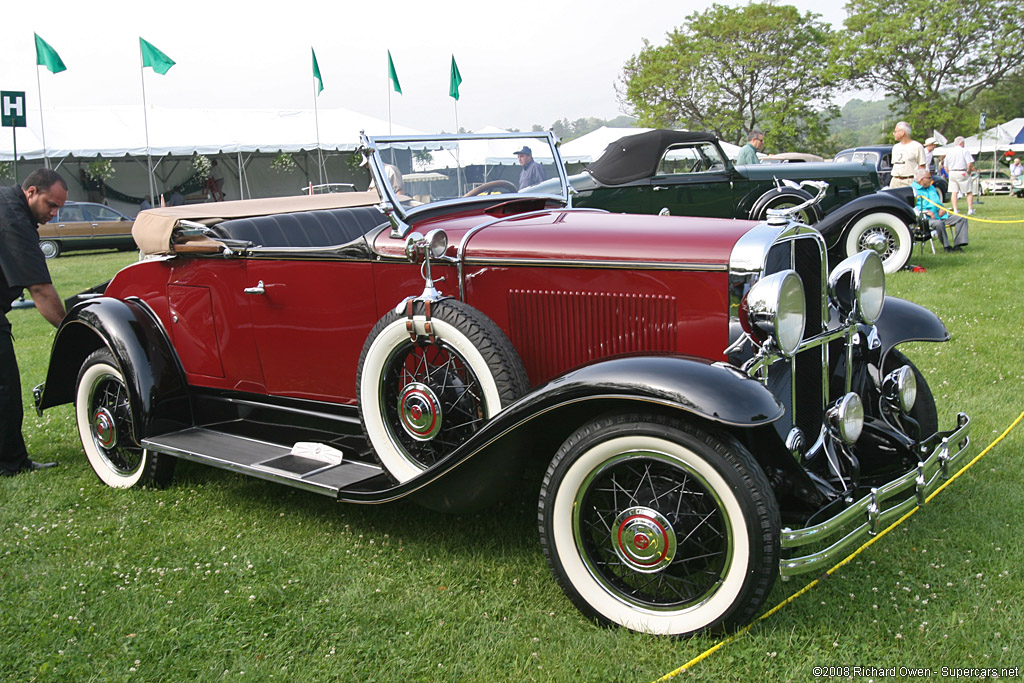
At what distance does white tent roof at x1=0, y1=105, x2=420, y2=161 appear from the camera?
23562 millimetres

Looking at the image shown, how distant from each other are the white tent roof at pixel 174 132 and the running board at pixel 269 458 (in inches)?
837

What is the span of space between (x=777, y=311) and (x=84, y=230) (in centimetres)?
2070

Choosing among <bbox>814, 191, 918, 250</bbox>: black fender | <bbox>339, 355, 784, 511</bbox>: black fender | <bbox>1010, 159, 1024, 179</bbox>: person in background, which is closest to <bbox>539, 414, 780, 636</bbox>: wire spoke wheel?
<bbox>339, 355, 784, 511</bbox>: black fender

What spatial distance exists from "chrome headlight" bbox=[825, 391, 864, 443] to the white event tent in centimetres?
2264

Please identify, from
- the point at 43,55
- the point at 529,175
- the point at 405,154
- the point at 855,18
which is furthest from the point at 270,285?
the point at 855,18

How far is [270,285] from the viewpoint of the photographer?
396 centimetres

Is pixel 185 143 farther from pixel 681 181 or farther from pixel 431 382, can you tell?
pixel 431 382

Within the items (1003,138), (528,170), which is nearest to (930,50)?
(1003,138)

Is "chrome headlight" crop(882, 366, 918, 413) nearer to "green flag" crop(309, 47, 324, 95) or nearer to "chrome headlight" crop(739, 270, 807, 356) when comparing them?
"chrome headlight" crop(739, 270, 807, 356)

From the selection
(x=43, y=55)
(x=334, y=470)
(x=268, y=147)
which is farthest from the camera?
(x=268, y=147)

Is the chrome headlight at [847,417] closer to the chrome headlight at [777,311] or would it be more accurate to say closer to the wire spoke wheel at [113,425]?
the chrome headlight at [777,311]

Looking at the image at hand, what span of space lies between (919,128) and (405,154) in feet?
139

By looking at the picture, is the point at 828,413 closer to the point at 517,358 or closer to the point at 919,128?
the point at 517,358

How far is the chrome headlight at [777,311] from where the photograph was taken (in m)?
2.68
